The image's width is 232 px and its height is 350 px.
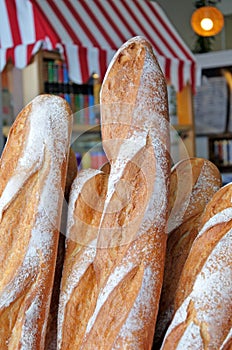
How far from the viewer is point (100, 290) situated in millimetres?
502

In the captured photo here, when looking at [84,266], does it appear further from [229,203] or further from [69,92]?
[69,92]

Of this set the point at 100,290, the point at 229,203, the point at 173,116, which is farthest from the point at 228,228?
the point at 173,116

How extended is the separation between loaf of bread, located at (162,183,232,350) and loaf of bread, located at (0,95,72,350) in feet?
0.43

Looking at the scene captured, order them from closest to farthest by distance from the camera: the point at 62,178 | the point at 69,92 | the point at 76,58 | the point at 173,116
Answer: the point at 62,178, the point at 76,58, the point at 69,92, the point at 173,116

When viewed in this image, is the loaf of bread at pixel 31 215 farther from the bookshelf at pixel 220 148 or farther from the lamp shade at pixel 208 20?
the bookshelf at pixel 220 148

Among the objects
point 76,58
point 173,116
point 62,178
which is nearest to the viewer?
point 62,178

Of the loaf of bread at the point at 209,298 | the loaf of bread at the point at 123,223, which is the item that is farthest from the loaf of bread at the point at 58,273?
the loaf of bread at the point at 209,298

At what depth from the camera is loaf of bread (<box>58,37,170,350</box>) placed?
1.58 feet

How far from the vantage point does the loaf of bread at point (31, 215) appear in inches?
20.3

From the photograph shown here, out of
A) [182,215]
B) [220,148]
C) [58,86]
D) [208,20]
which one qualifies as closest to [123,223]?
[182,215]

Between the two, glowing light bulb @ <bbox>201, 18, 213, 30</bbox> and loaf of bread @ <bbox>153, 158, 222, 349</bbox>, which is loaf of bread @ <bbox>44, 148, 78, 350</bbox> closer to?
loaf of bread @ <bbox>153, 158, 222, 349</bbox>

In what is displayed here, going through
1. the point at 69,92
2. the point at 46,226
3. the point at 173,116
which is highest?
the point at 46,226

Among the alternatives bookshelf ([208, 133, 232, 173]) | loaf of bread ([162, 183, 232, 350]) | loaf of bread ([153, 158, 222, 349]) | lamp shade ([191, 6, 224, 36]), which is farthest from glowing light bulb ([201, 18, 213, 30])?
loaf of bread ([162, 183, 232, 350])

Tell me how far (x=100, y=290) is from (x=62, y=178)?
0.12 m
